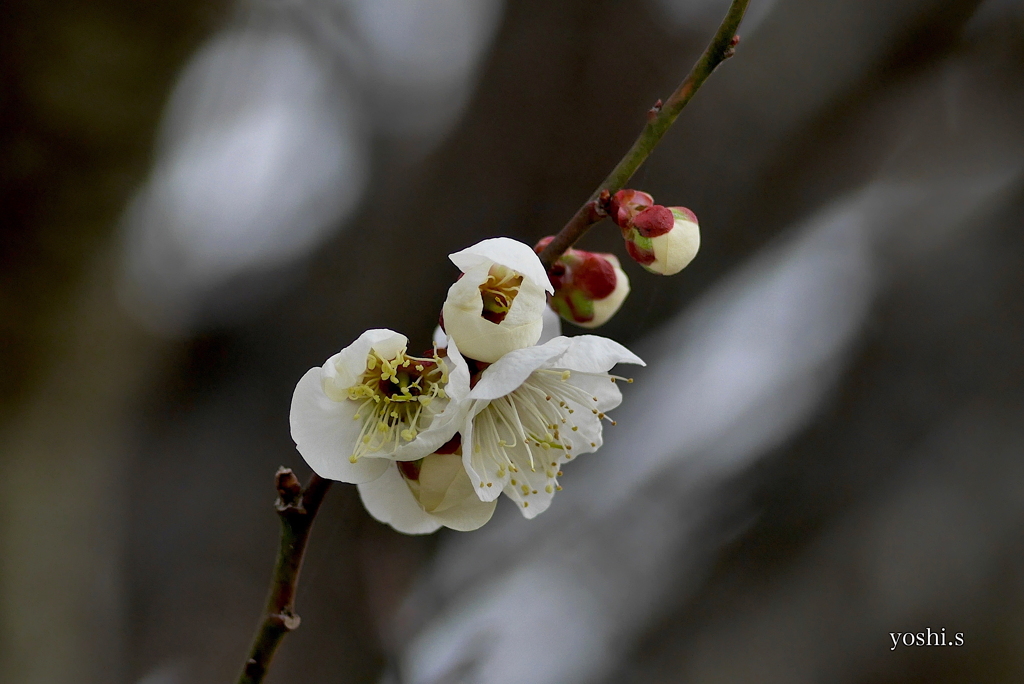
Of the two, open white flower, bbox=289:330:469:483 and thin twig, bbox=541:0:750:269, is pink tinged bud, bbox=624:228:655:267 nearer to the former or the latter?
thin twig, bbox=541:0:750:269

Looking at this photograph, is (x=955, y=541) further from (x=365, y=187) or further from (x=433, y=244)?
(x=365, y=187)

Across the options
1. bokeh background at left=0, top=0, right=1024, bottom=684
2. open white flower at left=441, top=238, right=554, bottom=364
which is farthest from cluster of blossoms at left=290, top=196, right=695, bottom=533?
bokeh background at left=0, top=0, right=1024, bottom=684

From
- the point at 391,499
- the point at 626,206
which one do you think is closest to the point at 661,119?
the point at 626,206

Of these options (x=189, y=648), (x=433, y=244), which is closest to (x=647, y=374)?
(x=433, y=244)

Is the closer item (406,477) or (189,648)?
(406,477)

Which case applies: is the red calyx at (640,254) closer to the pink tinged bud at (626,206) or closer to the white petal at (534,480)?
the pink tinged bud at (626,206)

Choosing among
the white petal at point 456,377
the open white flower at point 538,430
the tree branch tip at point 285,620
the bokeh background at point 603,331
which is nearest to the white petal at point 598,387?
the open white flower at point 538,430

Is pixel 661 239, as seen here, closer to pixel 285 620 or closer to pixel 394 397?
pixel 394 397
